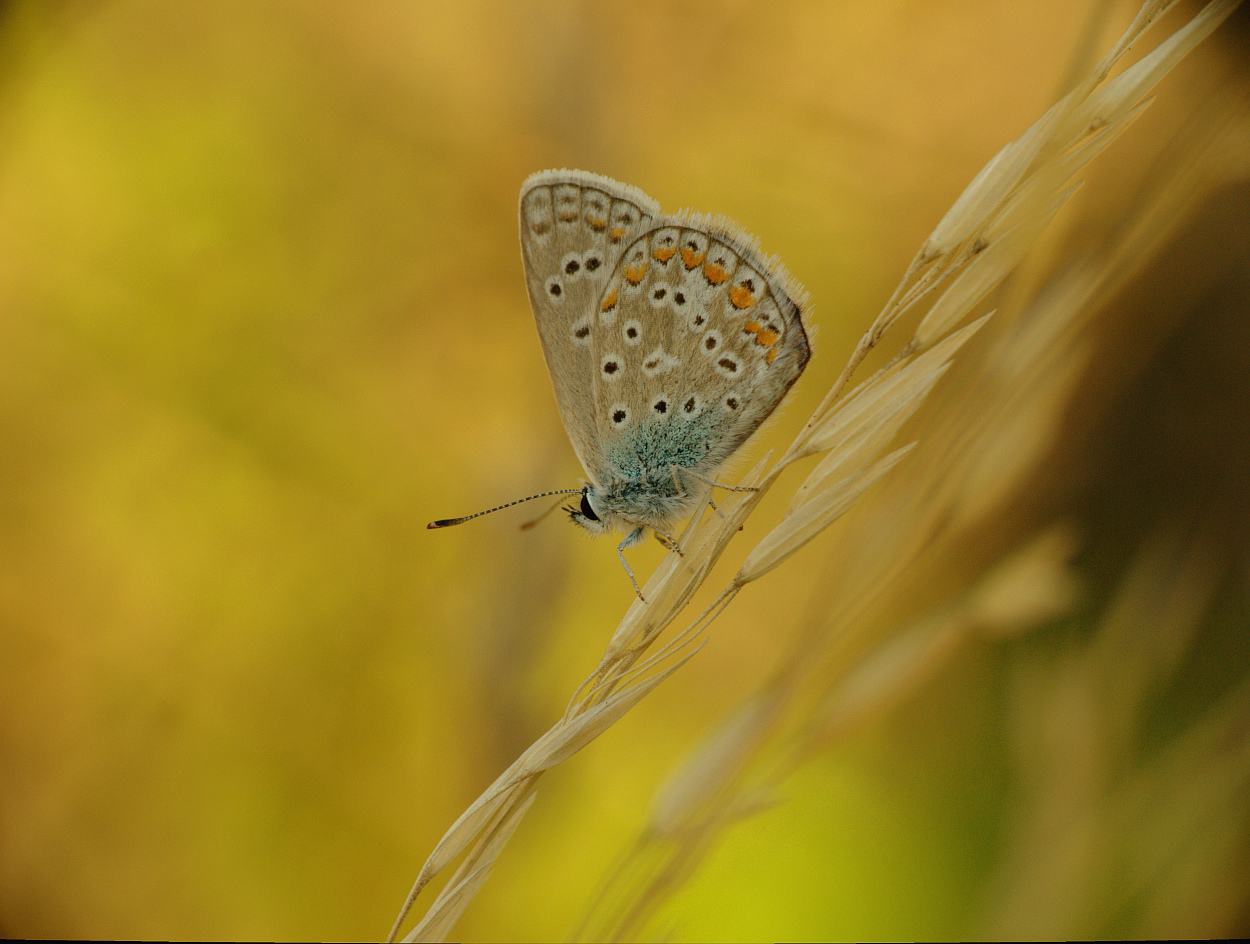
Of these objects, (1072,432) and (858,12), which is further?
(858,12)

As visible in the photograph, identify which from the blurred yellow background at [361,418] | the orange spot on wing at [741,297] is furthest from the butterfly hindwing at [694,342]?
the blurred yellow background at [361,418]

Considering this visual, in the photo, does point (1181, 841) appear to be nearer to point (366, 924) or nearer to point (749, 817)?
point (749, 817)

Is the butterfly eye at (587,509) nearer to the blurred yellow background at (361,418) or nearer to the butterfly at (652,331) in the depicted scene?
→ the butterfly at (652,331)

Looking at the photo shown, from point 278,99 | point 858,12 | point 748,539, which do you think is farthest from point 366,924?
point 858,12

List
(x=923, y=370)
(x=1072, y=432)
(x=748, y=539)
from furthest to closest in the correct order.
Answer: (x=748, y=539)
(x=1072, y=432)
(x=923, y=370)

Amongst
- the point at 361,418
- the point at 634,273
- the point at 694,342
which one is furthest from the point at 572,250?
the point at 361,418
